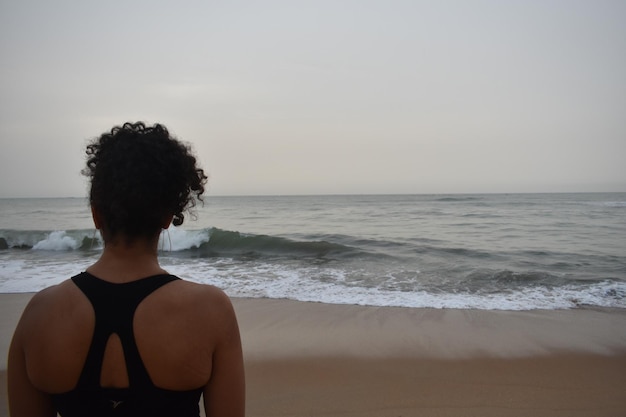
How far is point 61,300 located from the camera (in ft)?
3.48

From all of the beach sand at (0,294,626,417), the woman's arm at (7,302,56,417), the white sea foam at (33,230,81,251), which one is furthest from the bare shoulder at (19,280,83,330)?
the white sea foam at (33,230,81,251)

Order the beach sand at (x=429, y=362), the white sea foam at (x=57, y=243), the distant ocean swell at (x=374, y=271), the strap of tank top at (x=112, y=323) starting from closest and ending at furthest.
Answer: the strap of tank top at (x=112, y=323), the beach sand at (x=429, y=362), the distant ocean swell at (x=374, y=271), the white sea foam at (x=57, y=243)

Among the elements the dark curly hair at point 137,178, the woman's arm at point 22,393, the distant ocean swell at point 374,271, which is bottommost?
the distant ocean swell at point 374,271

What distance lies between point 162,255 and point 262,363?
9737 mm

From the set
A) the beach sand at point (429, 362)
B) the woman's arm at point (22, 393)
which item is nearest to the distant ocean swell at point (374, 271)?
the beach sand at point (429, 362)

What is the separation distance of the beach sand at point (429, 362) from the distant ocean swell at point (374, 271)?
870 mm

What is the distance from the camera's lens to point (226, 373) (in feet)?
3.93

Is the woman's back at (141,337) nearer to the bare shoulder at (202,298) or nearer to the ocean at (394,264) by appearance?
the bare shoulder at (202,298)

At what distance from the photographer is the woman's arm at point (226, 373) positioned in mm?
1156

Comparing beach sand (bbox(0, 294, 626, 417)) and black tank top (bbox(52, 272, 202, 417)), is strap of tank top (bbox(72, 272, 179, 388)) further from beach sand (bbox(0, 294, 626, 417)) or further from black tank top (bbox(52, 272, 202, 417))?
beach sand (bbox(0, 294, 626, 417))

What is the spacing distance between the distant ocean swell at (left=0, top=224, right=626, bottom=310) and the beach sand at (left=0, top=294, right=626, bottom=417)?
2.86 ft

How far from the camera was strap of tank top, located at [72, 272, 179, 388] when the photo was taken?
103cm

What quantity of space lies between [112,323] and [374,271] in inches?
342

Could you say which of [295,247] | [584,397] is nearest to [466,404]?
[584,397]
